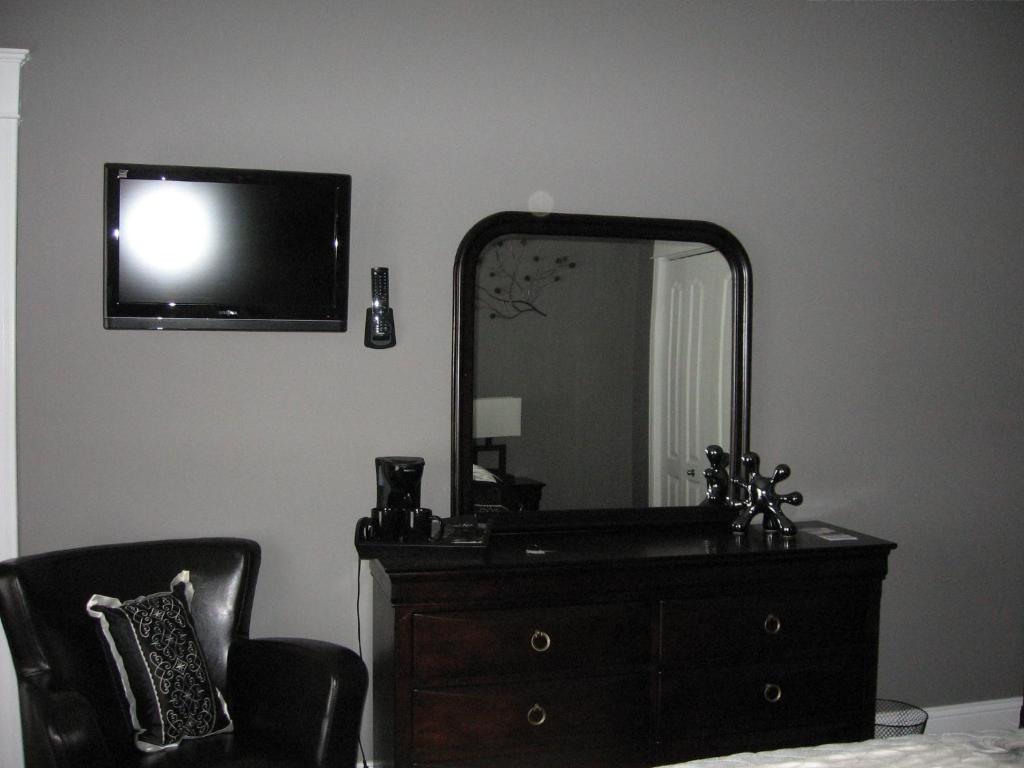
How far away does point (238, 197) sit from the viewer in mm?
2582

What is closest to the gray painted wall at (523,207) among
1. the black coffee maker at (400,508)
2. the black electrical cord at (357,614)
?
the black electrical cord at (357,614)

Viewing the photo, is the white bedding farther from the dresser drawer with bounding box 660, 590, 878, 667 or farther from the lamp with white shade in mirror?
the lamp with white shade in mirror

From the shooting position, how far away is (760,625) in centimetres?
261

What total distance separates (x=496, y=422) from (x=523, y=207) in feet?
2.34

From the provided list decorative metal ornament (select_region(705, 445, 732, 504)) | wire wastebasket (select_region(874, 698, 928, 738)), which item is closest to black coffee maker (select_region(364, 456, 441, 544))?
decorative metal ornament (select_region(705, 445, 732, 504))

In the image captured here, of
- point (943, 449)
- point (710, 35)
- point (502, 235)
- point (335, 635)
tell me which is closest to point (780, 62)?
point (710, 35)

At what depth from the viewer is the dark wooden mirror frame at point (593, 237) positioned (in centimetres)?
277

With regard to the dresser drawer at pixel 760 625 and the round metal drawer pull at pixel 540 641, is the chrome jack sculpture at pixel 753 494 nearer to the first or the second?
the dresser drawer at pixel 760 625

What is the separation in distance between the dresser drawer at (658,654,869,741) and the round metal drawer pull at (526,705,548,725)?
0.35m

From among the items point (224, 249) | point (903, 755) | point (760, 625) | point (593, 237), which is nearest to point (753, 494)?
point (760, 625)

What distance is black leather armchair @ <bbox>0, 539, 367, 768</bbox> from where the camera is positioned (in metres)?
2.01

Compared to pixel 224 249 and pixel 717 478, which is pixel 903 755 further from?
pixel 224 249

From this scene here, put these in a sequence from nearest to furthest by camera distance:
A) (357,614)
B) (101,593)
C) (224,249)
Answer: (101,593) < (224,249) < (357,614)

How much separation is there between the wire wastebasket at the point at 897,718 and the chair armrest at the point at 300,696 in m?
1.97
